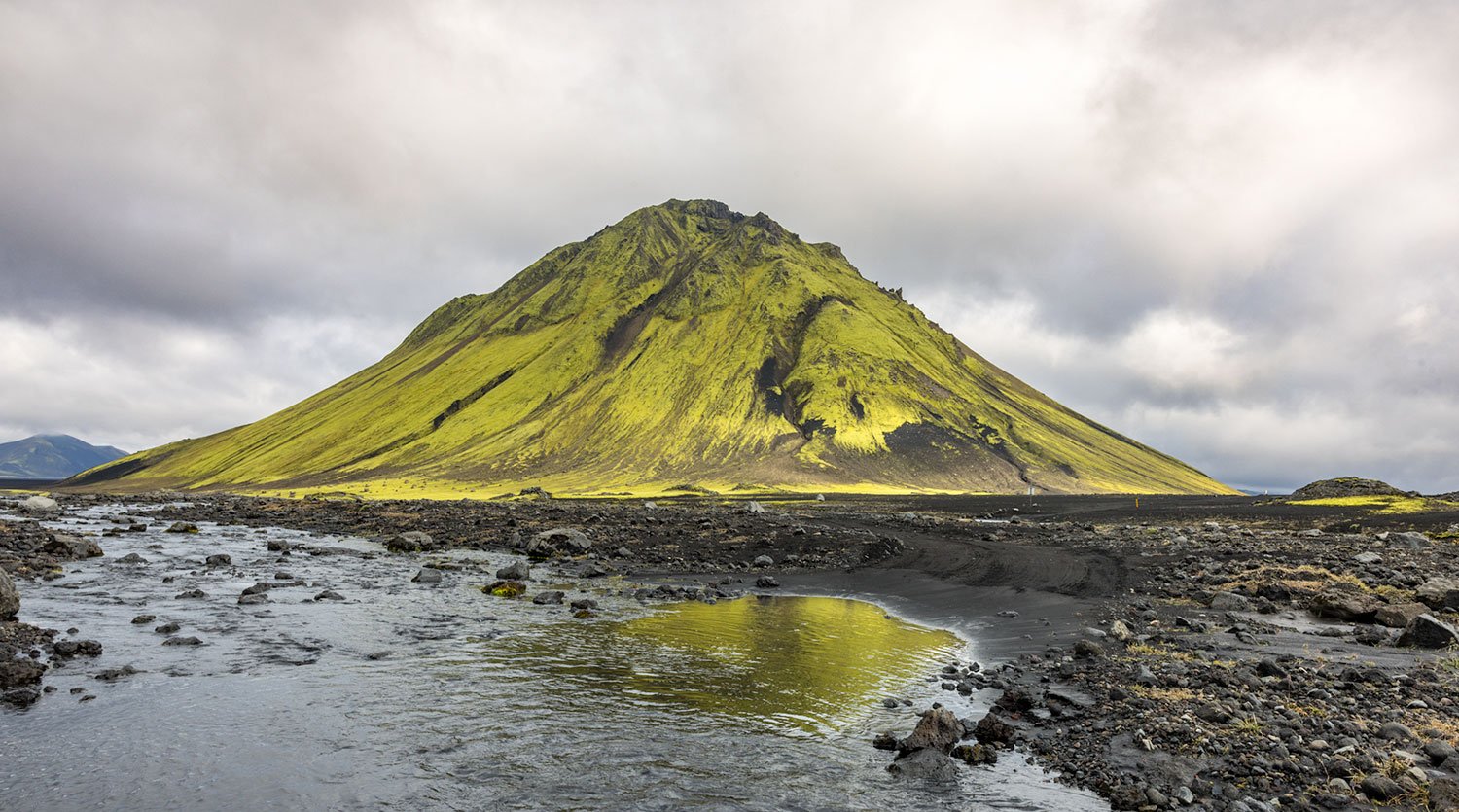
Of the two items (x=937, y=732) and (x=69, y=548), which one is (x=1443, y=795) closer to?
(x=937, y=732)

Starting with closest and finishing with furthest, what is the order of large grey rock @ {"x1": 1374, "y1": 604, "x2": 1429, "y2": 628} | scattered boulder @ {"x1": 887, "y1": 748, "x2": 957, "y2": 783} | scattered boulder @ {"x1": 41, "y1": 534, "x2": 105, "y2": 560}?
1. scattered boulder @ {"x1": 887, "y1": 748, "x2": 957, "y2": 783}
2. large grey rock @ {"x1": 1374, "y1": 604, "x2": 1429, "y2": 628}
3. scattered boulder @ {"x1": 41, "y1": 534, "x2": 105, "y2": 560}

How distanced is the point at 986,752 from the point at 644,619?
52.4 ft

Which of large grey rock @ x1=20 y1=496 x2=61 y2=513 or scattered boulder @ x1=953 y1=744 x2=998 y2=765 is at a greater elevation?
scattered boulder @ x1=953 y1=744 x2=998 y2=765

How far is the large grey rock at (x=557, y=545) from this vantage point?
146 ft

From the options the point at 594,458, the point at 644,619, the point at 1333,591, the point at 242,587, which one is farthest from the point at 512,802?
the point at 594,458

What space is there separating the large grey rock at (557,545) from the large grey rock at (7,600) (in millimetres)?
25672

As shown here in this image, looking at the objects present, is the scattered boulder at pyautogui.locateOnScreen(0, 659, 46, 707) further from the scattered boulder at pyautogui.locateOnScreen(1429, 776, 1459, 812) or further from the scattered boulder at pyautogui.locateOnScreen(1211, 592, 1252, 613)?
the scattered boulder at pyautogui.locateOnScreen(1211, 592, 1252, 613)

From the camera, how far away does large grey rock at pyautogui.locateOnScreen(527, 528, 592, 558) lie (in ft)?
146

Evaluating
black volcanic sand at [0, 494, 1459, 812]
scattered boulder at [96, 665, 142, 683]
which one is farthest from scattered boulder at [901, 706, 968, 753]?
scattered boulder at [96, 665, 142, 683]


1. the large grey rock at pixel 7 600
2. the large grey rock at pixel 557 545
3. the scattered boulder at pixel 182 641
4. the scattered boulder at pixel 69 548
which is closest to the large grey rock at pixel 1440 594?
the scattered boulder at pixel 182 641

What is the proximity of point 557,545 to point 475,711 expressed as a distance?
1226 inches

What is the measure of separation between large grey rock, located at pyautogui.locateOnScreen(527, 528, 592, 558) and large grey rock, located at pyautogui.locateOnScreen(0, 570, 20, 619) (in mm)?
25672

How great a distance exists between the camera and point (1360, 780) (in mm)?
9852

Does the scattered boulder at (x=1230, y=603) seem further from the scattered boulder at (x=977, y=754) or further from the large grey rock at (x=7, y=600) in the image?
the large grey rock at (x=7, y=600)
